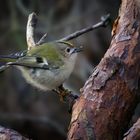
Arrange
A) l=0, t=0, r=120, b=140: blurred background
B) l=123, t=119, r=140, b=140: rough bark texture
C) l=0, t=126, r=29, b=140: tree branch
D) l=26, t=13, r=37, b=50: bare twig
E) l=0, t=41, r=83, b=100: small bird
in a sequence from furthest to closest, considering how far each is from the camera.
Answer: l=0, t=0, r=120, b=140: blurred background < l=0, t=41, r=83, b=100: small bird < l=26, t=13, r=37, b=50: bare twig < l=0, t=126, r=29, b=140: tree branch < l=123, t=119, r=140, b=140: rough bark texture

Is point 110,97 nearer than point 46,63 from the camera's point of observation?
Yes

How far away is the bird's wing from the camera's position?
137 inches

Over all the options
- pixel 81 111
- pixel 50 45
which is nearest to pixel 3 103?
pixel 50 45

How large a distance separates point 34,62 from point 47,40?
2.94 m

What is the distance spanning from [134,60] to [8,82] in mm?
4718

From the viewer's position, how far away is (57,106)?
22.4 ft

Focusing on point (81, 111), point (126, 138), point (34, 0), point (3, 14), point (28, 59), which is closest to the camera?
point (126, 138)

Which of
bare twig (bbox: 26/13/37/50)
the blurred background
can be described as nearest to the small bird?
bare twig (bbox: 26/13/37/50)

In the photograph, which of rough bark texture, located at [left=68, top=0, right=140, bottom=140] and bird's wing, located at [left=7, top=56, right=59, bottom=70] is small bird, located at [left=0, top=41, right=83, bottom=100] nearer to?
bird's wing, located at [left=7, top=56, right=59, bottom=70]

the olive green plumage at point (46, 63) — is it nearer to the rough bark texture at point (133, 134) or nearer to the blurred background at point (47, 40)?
the rough bark texture at point (133, 134)

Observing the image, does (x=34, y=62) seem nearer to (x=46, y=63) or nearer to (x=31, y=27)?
(x=46, y=63)

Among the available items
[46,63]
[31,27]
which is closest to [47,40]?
[46,63]

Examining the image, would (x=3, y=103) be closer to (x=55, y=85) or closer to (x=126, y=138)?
(x=55, y=85)

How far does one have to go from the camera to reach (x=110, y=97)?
7.60 ft
